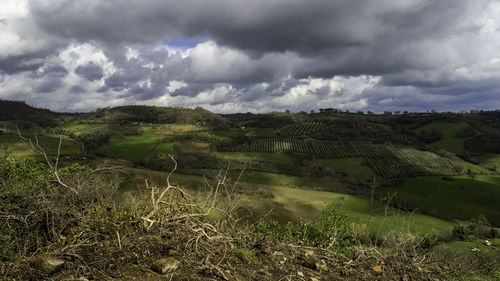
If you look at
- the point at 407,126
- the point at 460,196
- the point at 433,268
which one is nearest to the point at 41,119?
the point at 433,268

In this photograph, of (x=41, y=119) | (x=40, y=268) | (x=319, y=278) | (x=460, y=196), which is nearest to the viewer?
(x=40, y=268)

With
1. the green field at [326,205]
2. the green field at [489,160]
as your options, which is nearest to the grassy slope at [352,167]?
the green field at [326,205]

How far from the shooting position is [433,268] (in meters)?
6.45

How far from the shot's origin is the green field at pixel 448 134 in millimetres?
127275

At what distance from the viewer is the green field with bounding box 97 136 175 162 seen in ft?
289

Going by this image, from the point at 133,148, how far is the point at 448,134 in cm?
16262

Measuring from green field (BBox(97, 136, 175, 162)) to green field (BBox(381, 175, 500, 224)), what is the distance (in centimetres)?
7901

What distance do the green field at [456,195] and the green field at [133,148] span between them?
7901 cm

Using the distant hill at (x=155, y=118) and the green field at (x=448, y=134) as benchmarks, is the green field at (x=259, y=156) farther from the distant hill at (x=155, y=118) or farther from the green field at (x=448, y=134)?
the green field at (x=448, y=134)

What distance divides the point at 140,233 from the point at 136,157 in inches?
3526

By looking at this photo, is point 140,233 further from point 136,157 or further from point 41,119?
point 41,119

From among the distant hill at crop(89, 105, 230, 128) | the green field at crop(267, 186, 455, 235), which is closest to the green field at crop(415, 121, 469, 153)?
the green field at crop(267, 186, 455, 235)

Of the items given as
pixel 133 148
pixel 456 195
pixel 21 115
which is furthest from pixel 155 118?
pixel 456 195

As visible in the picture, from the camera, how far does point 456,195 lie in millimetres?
71438
